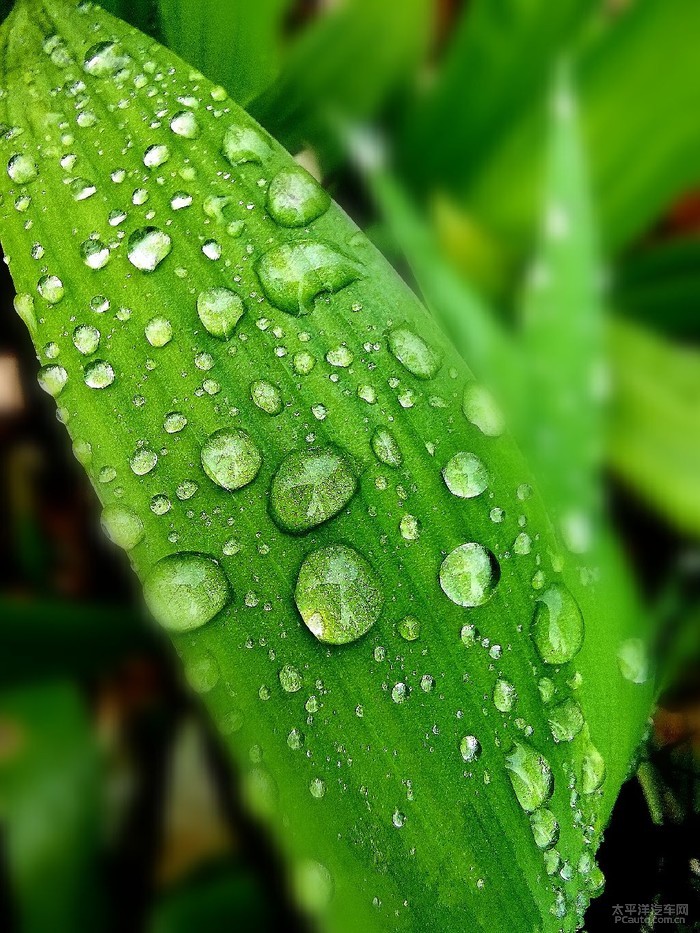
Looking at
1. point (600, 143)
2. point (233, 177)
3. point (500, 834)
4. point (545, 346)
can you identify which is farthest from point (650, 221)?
point (500, 834)

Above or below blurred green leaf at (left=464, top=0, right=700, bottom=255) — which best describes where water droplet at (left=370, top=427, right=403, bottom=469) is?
below

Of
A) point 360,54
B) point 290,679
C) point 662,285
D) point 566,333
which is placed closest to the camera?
point 290,679

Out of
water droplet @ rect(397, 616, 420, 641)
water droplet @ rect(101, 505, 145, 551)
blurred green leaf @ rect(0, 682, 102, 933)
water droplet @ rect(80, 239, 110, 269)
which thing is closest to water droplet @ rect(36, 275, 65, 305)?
water droplet @ rect(80, 239, 110, 269)

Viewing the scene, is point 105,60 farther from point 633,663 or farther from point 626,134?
point 626,134

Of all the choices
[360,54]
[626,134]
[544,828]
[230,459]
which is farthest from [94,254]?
[626,134]

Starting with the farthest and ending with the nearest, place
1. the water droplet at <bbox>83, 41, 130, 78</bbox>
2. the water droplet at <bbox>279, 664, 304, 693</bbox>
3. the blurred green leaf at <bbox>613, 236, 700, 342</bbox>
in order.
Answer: the blurred green leaf at <bbox>613, 236, 700, 342</bbox>, the water droplet at <bbox>83, 41, 130, 78</bbox>, the water droplet at <bbox>279, 664, 304, 693</bbox>

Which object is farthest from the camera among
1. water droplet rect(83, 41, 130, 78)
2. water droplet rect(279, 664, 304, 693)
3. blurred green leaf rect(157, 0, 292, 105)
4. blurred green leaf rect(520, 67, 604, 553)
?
blurred green leaf rect(520, 67, 604, 553)

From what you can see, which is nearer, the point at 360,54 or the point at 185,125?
the point at 185,125

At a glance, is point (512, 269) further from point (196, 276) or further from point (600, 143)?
point (196, 276)

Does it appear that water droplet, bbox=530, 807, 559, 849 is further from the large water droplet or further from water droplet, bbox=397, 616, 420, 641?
the large water droplet
